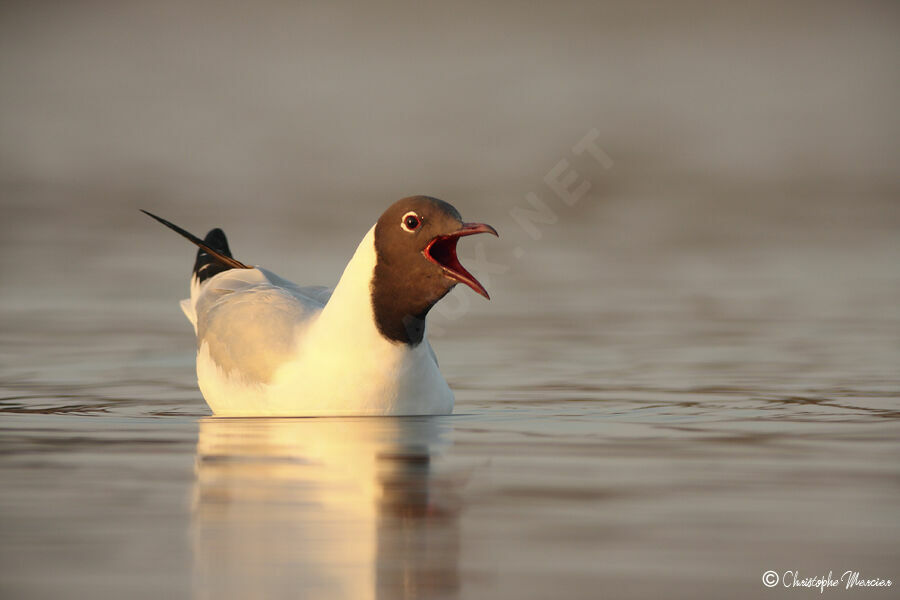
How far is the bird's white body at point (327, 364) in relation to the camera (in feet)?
28.2

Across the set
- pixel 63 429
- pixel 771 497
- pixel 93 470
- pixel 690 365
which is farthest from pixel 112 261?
pixel 771 497

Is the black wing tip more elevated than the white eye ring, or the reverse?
the black wing tip

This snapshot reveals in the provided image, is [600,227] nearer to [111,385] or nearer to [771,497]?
[111,385]

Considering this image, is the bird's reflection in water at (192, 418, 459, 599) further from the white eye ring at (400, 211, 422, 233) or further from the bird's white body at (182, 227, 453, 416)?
the white eye ring at (400, 211, 422, 233)

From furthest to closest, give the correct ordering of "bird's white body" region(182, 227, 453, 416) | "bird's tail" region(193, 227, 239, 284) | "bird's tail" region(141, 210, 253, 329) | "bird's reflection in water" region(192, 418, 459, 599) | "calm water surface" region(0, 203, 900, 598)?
"bird's tail" region(193, 227, 239, 284), "bird's tail" region(141, 210, 253, 329), "bird's white body" region(182, 227, 453, 416), "calm water surface" region(0, 203, 900, 598), "bird's reflection in water" region(192, 418, 459, 599)

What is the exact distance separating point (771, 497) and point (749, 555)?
96 centimetres

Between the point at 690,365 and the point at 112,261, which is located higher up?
the point at 112,261

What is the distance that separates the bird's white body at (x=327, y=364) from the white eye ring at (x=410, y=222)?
0.27 m

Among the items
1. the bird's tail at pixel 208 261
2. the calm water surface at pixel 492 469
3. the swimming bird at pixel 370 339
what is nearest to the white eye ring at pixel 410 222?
the swimming bird at pixel 370 339

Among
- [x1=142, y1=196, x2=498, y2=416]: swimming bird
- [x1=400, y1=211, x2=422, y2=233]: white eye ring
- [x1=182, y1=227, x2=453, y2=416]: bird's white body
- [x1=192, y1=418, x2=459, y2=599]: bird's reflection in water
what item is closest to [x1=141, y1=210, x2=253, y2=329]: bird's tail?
[x1=182, y1=227, x2=453, y2=416]: bird's white body

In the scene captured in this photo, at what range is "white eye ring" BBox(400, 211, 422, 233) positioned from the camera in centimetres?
842

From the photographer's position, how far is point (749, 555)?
5488 millimetres

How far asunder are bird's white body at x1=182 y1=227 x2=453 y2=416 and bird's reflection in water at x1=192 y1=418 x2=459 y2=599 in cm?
28

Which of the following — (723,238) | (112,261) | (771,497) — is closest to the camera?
(771,497)
